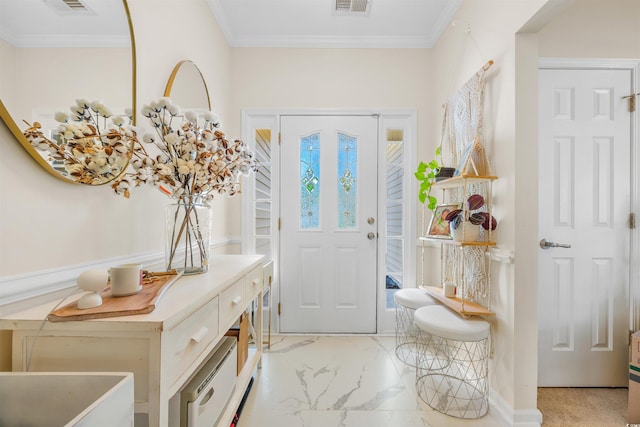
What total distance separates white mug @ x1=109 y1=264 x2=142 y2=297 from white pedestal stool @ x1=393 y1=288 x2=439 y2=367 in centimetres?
Answer: 173

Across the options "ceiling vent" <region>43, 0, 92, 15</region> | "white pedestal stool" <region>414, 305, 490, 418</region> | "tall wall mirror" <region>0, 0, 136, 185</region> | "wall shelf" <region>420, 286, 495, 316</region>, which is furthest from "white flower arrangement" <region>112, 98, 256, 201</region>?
"wall shelf" <region>420, 286, 495, 316</region>

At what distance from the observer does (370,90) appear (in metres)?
2.65

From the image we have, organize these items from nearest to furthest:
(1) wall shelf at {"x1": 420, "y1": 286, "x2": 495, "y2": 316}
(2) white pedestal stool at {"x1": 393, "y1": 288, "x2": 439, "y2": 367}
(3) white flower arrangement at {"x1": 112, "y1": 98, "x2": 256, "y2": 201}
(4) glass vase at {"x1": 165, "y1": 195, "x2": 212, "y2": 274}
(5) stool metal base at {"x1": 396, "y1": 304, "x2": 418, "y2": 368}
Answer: (3) white flower arrangement at {"x1": 112, "y1": 98, "x2": 256, "y2": 201}
(4) glass vase at {"x1": 165, "y1": 195, "x2": 212, "y2": 274}
(1) wall shelf at {"x1": 420, "y1": 286, "x2": 495, "y2": 316}
(2) white pedestal stool at {"x1": 393, "y1": 288, "x2": 439, "y2": 367}
(5) stool metal base at {"x1": 396, "y1": 304, "x2": 418, "y2": 368}

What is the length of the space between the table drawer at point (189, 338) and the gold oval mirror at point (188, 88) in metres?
1.26

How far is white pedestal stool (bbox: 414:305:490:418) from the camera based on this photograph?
5.07ft

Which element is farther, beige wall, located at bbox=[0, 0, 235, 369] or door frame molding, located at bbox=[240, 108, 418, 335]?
door frame molding, located at bbox=[240, 108, 418, 335]

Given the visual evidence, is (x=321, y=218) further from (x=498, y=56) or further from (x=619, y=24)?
(x=619, y=24)

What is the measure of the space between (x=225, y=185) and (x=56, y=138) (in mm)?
611

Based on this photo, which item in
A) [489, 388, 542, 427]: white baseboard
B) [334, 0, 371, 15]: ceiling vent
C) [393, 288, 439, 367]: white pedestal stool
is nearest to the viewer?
[489, 388, 542, 427]: white baseboard

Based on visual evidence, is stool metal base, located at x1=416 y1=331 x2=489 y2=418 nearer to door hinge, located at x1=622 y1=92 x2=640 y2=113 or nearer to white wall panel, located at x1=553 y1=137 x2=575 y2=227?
white wall panel, located at x1=553 y1=137 x2=575 y2=227

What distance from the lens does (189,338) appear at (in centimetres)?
88

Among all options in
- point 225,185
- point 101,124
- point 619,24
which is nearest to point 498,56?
point 619,24

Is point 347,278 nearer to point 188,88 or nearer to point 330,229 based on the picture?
point 330,229

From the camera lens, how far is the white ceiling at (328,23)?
87.1 inches
